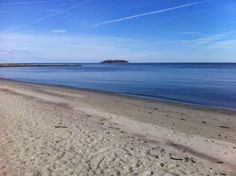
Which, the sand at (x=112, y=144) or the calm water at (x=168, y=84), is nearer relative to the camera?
the sand at (x=112, y=144)

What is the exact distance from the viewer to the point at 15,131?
10.1 metres

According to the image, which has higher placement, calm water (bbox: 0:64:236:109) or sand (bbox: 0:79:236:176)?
sand (bbox: 0:79:236:176)

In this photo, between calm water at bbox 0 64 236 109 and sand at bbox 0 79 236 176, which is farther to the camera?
calm water at bbox 0 64 236 109

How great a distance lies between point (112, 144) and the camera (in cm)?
888

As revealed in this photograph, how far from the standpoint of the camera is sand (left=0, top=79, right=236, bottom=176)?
7.00 m

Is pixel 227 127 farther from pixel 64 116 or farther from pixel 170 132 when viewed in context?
pixel 64 116

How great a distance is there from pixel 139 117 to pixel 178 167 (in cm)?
715

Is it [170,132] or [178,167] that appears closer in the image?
[178,167]

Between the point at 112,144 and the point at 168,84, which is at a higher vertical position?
the point at 112,144

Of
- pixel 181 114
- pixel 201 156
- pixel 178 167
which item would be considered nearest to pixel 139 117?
pixel 181 114

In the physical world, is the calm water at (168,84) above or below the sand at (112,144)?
below

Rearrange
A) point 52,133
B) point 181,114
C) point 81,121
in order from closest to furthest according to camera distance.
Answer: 1. point 52,133
2. point 81,121
3. point 181,114

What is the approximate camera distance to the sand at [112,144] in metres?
7.00

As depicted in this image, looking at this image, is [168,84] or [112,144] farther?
[168,84]
